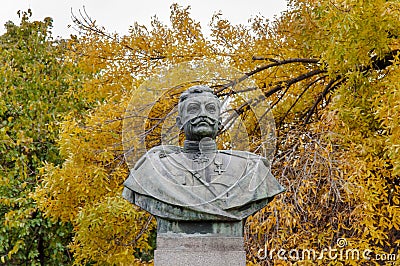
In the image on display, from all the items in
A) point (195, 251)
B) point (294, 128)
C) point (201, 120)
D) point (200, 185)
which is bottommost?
point (195, 251)

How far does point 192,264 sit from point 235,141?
122 centimetres

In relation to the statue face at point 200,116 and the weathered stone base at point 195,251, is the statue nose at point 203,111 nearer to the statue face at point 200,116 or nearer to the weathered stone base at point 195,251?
the statue face at point 200,116

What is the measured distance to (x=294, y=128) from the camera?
7.51m

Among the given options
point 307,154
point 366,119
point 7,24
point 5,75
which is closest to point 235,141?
point 307,154

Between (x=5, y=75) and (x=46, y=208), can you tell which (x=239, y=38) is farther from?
(x=5, y=75)

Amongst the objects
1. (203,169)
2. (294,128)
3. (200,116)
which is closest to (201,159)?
(203,169)

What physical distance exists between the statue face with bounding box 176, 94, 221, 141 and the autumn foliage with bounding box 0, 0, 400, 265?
813 millimetres

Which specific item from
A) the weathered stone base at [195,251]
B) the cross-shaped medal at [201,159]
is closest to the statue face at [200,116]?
the cross-shaped medal at [201,159]

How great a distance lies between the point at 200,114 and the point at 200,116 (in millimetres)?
13

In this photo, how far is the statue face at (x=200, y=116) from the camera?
4219 mm

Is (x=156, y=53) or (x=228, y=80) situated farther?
(x=156, y=53)

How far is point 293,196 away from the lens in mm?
6320

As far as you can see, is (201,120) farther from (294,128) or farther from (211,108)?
(294,128)

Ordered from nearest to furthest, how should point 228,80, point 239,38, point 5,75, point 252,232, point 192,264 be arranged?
1. point 192,264
2. point 228,80
3. point 252,232
4. point 239,38
5. point 5,75
